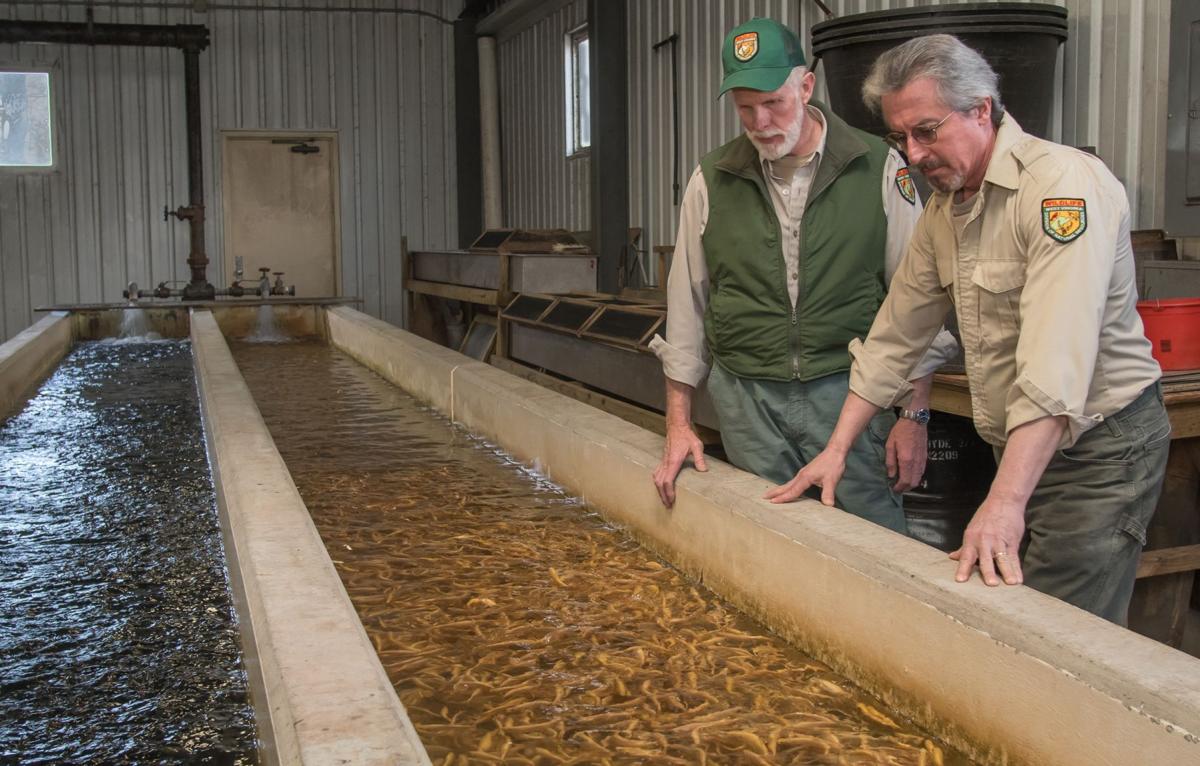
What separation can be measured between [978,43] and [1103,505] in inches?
118

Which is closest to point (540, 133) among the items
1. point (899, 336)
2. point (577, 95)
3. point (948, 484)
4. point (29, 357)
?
point (577, 95)

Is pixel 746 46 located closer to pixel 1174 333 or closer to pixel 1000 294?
pixel 1000 294

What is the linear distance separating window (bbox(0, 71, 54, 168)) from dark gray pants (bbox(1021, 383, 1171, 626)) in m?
12.7

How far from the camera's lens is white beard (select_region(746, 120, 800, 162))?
7.82 ft

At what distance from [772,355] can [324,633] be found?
1.14m

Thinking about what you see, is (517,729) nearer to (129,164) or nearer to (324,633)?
(324,633)

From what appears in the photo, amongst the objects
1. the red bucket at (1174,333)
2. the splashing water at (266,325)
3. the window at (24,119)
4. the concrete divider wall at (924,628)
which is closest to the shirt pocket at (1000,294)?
the concrete divider wall at (924,628)

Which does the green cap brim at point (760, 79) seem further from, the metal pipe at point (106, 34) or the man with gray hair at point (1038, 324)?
the metal pipe at point (106, 34)

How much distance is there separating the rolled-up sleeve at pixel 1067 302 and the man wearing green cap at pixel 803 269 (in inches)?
27.1

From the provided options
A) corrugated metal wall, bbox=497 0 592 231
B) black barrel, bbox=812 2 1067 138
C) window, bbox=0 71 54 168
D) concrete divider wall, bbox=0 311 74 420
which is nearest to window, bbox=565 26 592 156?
corrugated metal wall, bbox=497 0 592 231

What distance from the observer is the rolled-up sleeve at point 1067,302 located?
1.71 meters

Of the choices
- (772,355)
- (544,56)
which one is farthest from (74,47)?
(772,355)

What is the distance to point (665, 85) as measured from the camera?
30.2 ft

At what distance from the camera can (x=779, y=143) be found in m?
2.39
